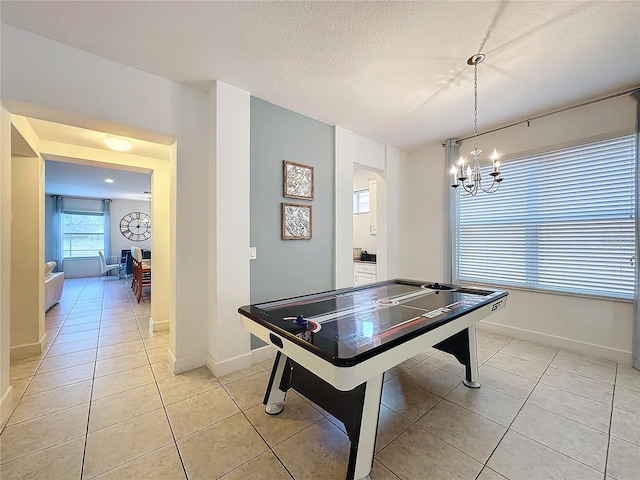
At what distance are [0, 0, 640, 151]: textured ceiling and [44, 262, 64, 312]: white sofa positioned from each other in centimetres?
401

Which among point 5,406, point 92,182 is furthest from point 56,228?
point 5,406

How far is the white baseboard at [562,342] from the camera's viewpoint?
2.55 m

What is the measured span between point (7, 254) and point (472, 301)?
3.50 m

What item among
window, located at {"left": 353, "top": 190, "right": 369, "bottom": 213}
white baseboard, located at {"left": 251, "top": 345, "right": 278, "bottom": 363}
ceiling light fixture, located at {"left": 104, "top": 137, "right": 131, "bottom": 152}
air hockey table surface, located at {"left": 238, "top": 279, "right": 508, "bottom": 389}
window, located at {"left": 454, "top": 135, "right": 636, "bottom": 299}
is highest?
ceiling light fixture, located at {"left": 104, "top": 137, "right": 131, "bottom": 152}

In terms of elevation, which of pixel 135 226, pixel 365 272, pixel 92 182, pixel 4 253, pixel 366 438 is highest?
pixel 92 182

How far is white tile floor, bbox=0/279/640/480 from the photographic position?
138 cm

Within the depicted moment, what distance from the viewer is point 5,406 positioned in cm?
177

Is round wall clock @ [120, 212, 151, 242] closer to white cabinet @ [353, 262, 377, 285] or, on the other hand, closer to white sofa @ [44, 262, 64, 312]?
white sofa @ [44, 262, 64, 312]

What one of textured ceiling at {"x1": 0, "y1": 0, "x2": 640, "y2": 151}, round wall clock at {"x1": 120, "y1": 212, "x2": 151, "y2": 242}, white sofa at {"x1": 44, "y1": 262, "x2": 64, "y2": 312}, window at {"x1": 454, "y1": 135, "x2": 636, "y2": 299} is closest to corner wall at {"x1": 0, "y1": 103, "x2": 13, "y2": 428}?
textured ceiling at {"x1": 0, "y1": 0, "x2": 640, "y2": 151}

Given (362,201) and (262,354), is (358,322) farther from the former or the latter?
(362,201)

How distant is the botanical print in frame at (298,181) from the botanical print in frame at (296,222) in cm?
13

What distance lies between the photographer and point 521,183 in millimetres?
3201

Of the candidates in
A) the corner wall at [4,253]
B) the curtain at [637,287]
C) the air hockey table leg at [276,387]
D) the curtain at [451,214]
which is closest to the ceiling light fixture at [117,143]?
the corner wall at [4,253]

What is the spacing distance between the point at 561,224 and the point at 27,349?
19.7 ft
